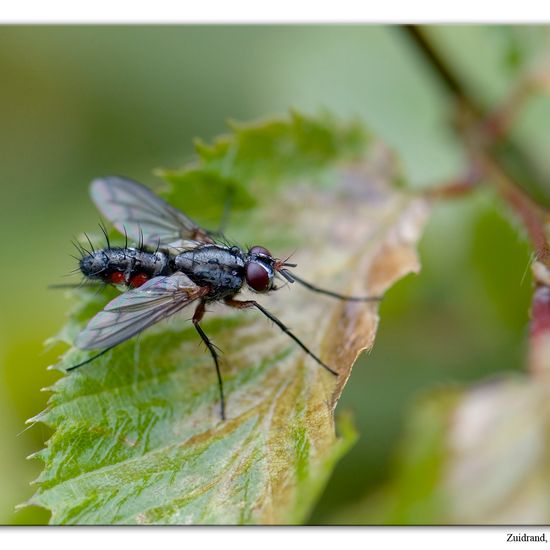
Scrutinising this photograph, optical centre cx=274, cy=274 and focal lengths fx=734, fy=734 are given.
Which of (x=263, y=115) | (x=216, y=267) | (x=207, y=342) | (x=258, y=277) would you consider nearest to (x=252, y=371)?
(x=207, y=342)

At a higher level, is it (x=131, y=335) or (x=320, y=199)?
(x=320, y=199)

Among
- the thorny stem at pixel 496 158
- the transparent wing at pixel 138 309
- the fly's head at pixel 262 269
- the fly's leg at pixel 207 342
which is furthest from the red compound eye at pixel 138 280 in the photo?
the thorny stem at pixel 496 158

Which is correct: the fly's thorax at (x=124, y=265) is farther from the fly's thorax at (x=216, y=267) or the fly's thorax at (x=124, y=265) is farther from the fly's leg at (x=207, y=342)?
the fly's leg at (x=207, y=342)

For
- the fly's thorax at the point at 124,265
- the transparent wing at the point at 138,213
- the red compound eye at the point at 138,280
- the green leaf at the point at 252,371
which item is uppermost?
the transparent wing at the point at 138,213

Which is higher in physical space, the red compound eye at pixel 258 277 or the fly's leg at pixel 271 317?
the red compound eye at pixel 258 277

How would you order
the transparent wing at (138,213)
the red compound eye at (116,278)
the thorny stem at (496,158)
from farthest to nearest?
the transparent wing at (138,213), the red compound eye at (116,278), the thorny stem at (496,158)

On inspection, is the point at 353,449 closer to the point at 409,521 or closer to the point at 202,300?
the point at 409,521

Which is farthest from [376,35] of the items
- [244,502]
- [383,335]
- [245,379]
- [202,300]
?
[244,502]
